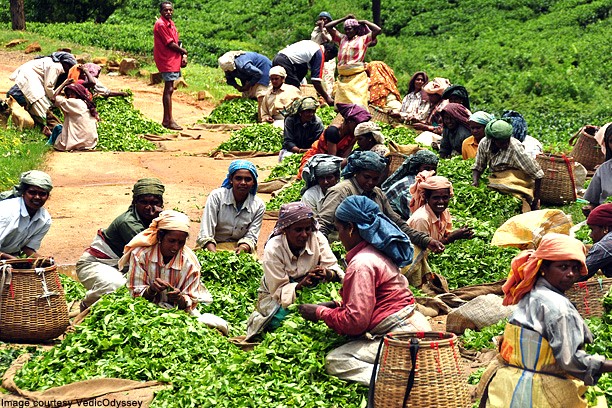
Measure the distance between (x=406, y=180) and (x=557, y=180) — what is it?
2.17 m

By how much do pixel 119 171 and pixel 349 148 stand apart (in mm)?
3861

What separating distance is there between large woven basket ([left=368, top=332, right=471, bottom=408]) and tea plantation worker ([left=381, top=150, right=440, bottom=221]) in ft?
13.3

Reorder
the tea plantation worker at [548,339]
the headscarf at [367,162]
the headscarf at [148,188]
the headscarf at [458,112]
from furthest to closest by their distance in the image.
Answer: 1. the headscarf at [458,112]
2. the headscarf at [367,162]
3. the headscarf at [148,188]
4. the tea plantation worker at [548,339]

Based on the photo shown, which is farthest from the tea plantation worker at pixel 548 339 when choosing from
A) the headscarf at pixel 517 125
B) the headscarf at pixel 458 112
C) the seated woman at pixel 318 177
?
the headscarf at pixel 458 112

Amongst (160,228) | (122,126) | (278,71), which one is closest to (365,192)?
(160,228)

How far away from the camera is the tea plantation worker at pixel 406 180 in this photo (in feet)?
30.6

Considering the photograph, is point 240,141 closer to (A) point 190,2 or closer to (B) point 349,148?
(B) point 349,148

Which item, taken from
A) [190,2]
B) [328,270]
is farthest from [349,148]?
[190,2]

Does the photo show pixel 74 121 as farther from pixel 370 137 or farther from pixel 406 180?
pixel 406 180

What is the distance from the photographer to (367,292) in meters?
5.68

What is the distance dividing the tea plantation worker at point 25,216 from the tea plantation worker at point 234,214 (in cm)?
137

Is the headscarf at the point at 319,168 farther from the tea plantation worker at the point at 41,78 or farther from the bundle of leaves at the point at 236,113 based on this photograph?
the bundle of leaves at the point at 236,113

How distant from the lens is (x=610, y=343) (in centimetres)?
643

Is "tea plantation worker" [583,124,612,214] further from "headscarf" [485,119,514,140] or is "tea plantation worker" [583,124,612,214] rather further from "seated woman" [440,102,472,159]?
"seated woman" [440,102,472,159]
